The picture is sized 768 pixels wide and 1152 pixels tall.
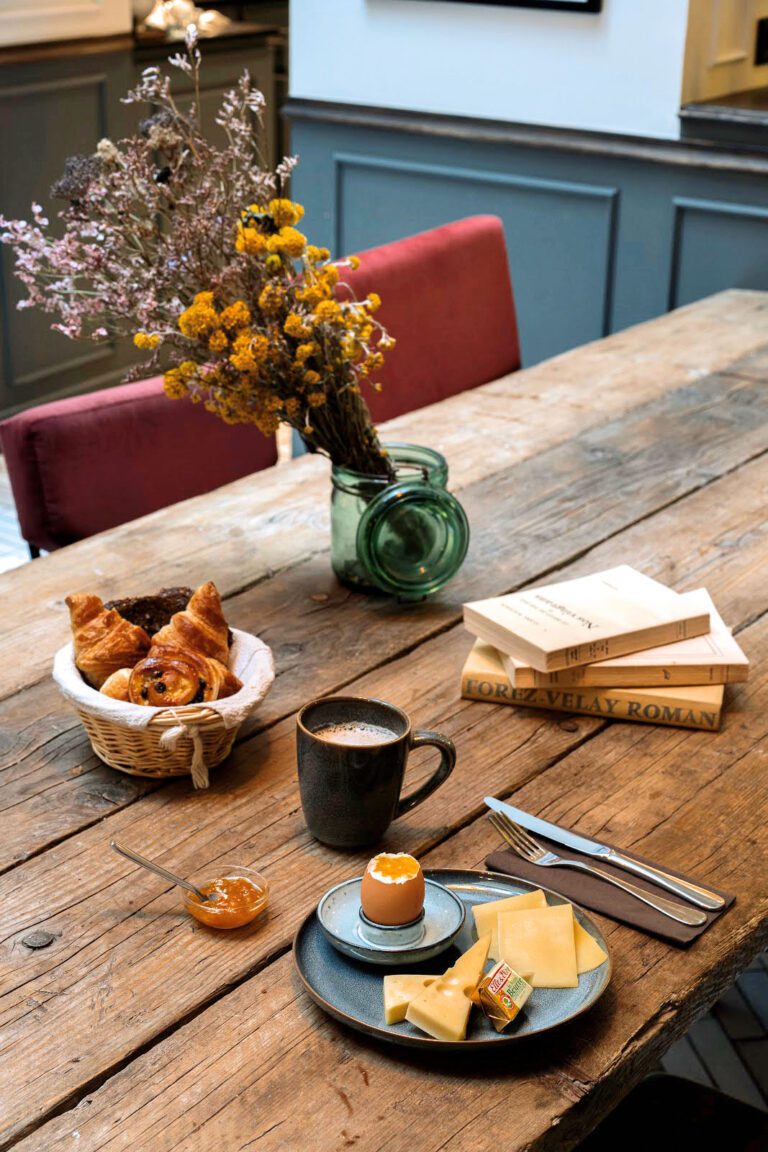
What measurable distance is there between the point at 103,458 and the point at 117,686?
100cm

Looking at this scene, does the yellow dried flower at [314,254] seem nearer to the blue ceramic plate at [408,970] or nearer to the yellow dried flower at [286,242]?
the yellow dried flower at [286,242]

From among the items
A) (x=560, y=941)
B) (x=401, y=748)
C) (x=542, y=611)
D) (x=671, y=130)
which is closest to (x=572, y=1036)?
(x=560, y=941)

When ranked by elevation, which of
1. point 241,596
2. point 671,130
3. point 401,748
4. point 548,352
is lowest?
point 548,352

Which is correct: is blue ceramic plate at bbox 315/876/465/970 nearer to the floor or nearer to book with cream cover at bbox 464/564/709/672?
book with cream cover at bbox 464/564/709/672

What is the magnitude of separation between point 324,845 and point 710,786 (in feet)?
1.22

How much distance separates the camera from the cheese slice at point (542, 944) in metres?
0.97

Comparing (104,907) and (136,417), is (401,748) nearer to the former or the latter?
(104,907)

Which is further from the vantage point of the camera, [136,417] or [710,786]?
[136,417]

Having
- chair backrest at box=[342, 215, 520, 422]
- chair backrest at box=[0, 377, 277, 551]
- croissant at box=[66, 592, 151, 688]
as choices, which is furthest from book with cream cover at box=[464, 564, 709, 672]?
chair backrest at box=[342, 215, 520, 422]

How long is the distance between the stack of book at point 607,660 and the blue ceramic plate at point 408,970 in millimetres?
344

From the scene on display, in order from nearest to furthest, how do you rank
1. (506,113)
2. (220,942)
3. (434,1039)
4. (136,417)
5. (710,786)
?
(434,1039) < (220,942) < (710,786) < (136,417) < (506,113)

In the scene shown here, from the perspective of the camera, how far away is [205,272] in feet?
4.79

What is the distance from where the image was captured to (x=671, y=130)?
128 inches

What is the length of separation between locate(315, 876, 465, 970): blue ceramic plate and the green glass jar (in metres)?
0.58
